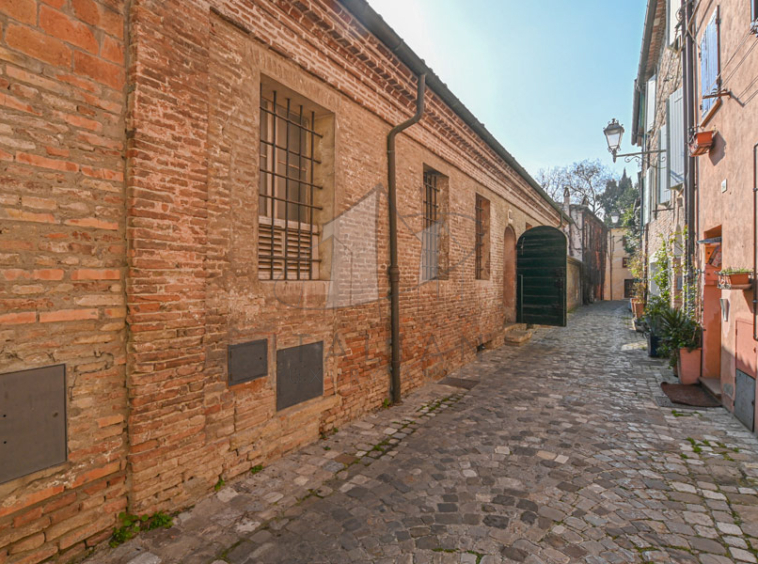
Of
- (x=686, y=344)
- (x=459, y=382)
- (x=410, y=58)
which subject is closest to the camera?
(x=410, y=58)

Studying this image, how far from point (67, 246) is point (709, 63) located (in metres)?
8.28

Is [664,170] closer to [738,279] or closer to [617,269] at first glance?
[738,279]

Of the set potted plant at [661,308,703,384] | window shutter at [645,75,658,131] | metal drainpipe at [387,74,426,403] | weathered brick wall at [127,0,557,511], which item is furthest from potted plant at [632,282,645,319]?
weathered brick wall at [127,0,557,511]

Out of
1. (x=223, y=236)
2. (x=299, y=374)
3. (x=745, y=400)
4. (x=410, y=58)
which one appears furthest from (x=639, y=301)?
(x=223, y=236)

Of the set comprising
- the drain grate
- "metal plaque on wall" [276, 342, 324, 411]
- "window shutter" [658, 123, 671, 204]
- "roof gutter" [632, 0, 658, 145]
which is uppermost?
"roof gutter" [632, 0, 658, 145]

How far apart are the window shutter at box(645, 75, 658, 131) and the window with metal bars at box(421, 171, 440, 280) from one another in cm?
914

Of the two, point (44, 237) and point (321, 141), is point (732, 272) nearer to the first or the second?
point (321, 141)

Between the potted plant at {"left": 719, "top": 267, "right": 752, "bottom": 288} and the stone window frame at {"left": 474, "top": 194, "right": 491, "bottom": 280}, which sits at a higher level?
the stone window frame at {"left": 474, "top": 194, "right": 491, "bottom": 280}

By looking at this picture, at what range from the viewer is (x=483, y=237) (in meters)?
9.82

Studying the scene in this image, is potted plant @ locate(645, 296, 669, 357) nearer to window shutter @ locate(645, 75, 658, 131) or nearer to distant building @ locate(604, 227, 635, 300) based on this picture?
window shutter @ locate(645, 75, 658, 131)

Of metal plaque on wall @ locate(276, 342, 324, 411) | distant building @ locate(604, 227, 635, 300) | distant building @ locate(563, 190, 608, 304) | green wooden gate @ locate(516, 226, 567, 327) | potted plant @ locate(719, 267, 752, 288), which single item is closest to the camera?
metal plaque on wall @ locate(276, 342, 324, 411)

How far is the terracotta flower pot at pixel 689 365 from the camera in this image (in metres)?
6.36

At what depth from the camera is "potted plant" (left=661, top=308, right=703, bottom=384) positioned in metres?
6.35

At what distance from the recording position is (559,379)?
7.09 metres
